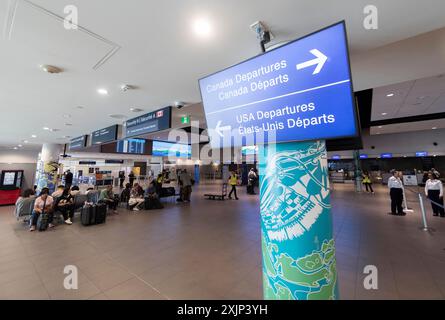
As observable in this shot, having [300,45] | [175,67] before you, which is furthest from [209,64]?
[300,45]

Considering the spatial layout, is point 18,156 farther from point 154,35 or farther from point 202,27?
point 202,27

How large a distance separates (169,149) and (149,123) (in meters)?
7.50

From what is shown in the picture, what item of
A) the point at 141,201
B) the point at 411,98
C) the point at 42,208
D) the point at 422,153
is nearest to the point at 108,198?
the point at 141,201

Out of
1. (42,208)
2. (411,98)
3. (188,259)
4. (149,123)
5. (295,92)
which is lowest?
(188,259)

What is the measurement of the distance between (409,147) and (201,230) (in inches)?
732

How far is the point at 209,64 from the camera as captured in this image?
114 inches

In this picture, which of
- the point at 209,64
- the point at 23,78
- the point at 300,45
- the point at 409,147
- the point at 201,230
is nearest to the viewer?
the point at 300,45

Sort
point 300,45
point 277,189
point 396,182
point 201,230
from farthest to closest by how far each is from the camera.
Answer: point 396,182 < point 201,230 < point 277,189 < point 300,45

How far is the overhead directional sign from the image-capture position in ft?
4.61

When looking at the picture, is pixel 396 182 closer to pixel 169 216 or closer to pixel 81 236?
pixel 169 216

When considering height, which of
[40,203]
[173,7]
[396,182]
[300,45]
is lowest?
[40,203]

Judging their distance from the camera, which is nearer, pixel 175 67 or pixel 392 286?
pixel 392 286

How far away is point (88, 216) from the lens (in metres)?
5.39

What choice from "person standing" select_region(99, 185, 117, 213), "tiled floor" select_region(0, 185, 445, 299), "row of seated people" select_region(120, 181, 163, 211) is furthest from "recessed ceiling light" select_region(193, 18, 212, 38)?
"row of seated people" select_region(120, 181, 163, 211)
